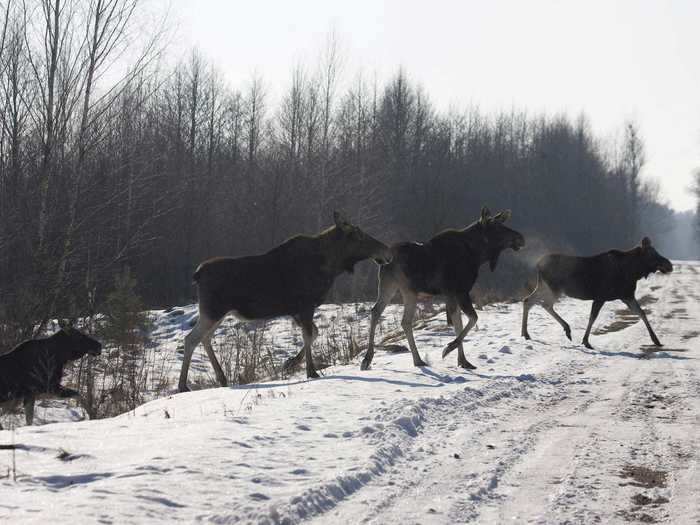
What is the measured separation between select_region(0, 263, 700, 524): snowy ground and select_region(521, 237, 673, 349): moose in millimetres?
5408

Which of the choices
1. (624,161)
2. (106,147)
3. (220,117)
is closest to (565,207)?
(624,161)

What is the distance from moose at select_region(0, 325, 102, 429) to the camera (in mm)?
9523

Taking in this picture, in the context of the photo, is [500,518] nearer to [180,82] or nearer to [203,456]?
[203,456]

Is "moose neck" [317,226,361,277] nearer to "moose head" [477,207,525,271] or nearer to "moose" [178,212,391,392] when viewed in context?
"moose" [178,212,391,392]

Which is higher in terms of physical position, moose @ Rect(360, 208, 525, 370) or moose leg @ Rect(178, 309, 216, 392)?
moose @ Rect(360, 208, 525, 370)

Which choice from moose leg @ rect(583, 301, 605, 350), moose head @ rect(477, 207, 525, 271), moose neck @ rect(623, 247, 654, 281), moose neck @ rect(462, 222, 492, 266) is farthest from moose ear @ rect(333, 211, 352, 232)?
moose neck @ rect(623, 247, 654, 281)

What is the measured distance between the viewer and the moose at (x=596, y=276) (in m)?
14.8

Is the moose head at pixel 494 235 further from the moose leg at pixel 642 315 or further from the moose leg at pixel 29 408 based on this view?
the moose leg at pixel 29 408

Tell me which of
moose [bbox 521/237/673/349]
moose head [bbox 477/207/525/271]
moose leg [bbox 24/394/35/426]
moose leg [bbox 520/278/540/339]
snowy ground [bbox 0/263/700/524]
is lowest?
moose leg [bbox 24/394/35/426]

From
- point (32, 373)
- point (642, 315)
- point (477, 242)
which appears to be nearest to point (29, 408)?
point (32, 373)

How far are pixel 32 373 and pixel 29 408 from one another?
487 mm

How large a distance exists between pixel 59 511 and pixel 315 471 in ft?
5.61

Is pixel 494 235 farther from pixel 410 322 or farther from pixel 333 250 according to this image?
pixel 333 250

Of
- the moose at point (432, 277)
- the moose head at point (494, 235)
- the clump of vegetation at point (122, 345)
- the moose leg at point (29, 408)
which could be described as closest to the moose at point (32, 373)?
the moose leg at point (29, 408)
